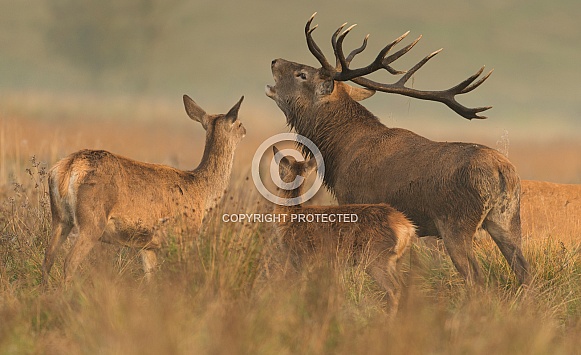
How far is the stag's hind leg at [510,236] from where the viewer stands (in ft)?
27.5

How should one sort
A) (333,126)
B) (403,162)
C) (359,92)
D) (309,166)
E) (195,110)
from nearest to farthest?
1. (403,162)
2. (309,166)
3. (195,110)
4. (333,126)
5. (359,92)

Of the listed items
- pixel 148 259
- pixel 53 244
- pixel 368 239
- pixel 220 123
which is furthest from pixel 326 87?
pixel 53 244

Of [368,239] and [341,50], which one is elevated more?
[341,50]

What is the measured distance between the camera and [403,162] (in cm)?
879

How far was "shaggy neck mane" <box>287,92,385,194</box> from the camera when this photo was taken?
972 centimetres

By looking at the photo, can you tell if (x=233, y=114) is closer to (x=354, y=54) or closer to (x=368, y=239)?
(x=354, y=54)

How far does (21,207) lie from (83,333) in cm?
551

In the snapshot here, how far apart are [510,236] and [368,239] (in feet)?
4.63

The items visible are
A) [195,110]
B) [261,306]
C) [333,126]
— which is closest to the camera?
[261,306]

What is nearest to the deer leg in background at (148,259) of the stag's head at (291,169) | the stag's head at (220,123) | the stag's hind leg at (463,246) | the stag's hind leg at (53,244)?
the stag's hind leg at (53,244)

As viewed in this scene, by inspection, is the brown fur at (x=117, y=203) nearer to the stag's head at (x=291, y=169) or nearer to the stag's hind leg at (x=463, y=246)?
the stag's head at (x=291, y=169)

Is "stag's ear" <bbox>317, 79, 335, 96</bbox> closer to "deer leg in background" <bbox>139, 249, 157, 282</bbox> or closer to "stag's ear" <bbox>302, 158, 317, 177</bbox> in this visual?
"stag's ear" <bbox>302, 158, 317, 177</bbox>

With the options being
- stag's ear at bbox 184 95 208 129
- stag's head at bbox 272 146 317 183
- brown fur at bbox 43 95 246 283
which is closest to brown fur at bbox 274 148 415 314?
stag's head at bbox 272 146 317 183

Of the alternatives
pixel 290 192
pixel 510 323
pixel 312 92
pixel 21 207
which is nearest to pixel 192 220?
pixel 290 192
